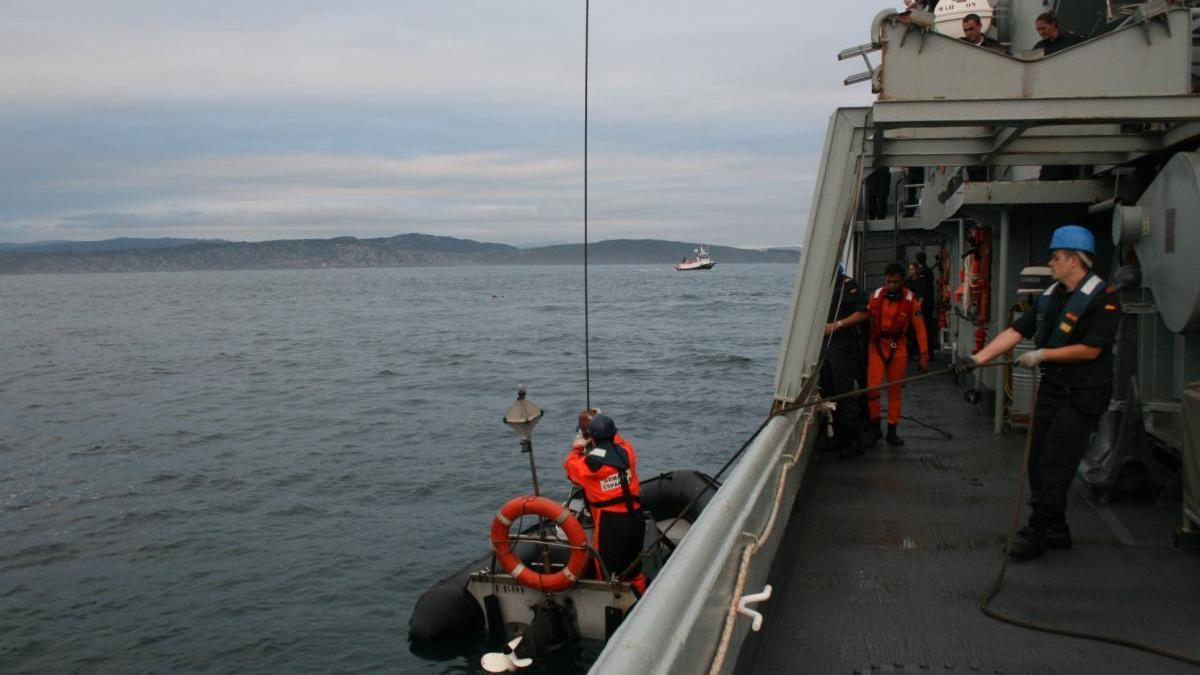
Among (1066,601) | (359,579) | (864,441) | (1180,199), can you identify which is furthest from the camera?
(359,579)

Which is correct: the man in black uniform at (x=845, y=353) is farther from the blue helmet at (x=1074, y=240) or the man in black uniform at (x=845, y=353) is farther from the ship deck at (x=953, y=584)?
the blue helmet at (x=1074, y=240)

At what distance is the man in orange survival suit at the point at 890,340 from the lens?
7992 millimetres

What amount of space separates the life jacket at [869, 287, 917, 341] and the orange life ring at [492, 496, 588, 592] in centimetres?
281

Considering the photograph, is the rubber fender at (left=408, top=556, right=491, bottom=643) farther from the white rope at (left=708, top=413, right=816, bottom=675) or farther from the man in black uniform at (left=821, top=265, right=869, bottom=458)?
the white rope at (left=708, top=413, right=816, bottom=675)

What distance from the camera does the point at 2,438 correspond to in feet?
88.0

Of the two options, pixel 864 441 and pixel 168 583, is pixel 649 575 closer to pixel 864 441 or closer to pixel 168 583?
pixel 864 441

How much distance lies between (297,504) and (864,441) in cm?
1279

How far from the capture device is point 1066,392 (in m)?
4.89

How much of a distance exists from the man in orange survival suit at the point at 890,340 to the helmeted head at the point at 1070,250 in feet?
10.2

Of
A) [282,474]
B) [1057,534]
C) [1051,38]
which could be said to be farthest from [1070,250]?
[282,474]

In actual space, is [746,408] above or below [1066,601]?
below

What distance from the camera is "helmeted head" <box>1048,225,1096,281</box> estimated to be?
4.80 meters

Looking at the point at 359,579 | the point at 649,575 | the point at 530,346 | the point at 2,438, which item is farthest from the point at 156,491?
the point at 530,346

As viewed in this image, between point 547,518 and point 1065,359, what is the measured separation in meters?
4.98
